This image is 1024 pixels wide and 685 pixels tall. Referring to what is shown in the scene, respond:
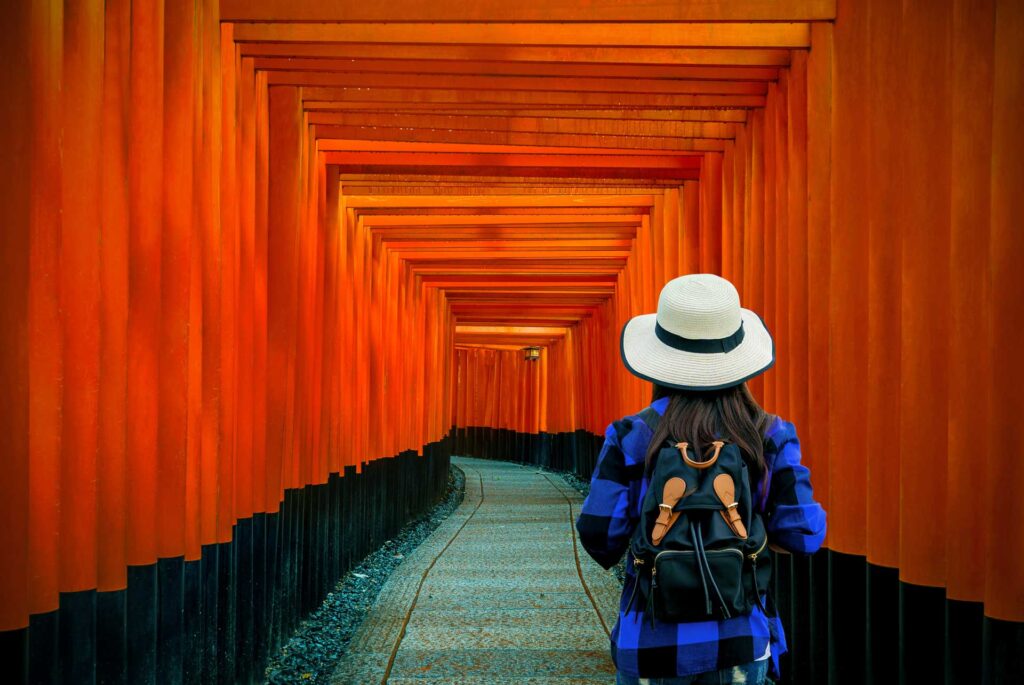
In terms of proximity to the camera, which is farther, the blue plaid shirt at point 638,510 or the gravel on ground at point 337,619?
the gravel on ground at point 337,619

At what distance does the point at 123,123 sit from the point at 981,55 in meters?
3.21

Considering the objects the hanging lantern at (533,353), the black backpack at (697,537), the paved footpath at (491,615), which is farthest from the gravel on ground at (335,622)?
the hanging lantern at (533,353)

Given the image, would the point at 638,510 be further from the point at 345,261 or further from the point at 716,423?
the point at 345,261

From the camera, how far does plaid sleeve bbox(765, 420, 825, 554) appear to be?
9.46 feet

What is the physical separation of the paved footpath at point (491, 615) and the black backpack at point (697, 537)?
4.32 meters

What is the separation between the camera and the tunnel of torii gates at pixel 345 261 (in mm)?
3971

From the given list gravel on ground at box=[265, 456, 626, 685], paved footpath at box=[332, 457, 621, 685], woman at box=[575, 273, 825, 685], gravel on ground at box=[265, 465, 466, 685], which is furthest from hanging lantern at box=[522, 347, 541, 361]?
woman at box=[575, 273, 825, 685]

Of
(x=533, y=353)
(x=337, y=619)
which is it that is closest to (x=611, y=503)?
(x=337, y=619)

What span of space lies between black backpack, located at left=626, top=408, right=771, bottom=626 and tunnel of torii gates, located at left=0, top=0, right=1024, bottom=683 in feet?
5.70

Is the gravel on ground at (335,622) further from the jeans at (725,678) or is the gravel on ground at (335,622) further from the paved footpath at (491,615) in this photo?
the jeans at (725,678)

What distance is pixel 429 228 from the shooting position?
1426cm

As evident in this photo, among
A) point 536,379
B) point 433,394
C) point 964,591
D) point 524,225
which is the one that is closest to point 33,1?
point 964,591

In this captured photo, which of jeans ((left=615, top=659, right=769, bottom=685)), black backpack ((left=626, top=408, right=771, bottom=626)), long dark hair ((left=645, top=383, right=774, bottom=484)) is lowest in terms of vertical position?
jeans ((left=615, top=659, right=769, bottom=685))

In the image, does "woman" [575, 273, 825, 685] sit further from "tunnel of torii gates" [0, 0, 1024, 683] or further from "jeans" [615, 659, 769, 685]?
"tunnel of torii gates" [0, 0, 1024, 683]
